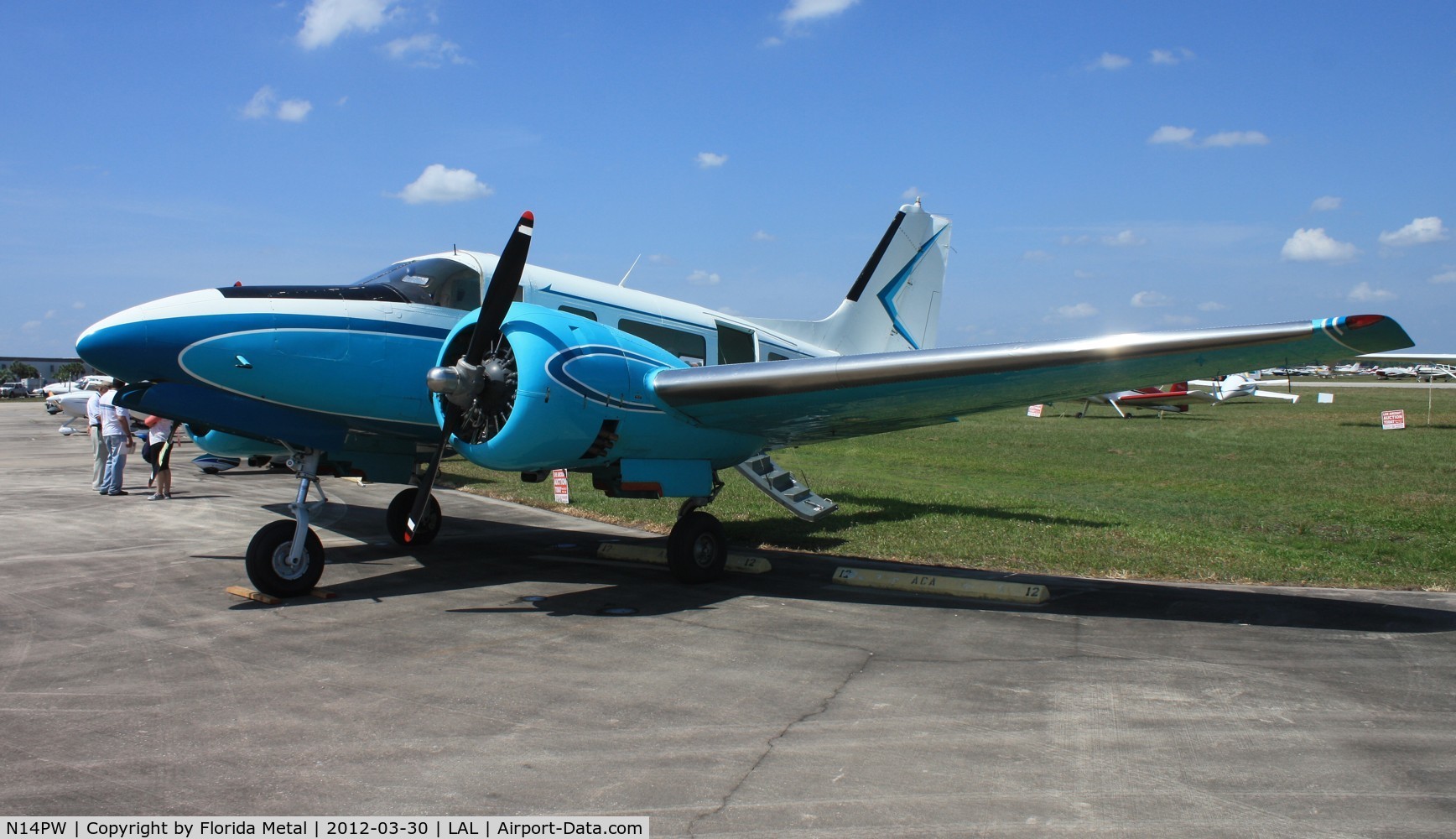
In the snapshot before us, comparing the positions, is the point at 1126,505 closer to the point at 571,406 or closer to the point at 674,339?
the point at 674,339

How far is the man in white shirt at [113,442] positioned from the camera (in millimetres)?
16938

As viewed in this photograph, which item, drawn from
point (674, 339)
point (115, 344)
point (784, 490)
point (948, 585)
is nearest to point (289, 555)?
point (115, 344)

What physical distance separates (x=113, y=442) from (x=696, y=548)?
12985 millimetres

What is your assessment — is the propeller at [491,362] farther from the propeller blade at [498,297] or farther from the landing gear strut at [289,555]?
the landing gear strut at [289,555]

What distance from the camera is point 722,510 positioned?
16.1 metres

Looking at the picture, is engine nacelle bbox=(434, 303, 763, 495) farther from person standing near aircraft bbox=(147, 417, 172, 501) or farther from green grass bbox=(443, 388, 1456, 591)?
person standing near aircraft bbox=(147, 417, 172, 501)

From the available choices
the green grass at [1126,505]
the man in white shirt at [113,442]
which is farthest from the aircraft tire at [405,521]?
the man in white shirt at [113,442]

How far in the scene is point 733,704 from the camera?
5.87m

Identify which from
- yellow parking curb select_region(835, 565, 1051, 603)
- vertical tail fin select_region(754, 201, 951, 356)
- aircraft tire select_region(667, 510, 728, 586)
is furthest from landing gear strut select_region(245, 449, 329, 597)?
vertical tail fin select_region(754, 201, 951, 356)

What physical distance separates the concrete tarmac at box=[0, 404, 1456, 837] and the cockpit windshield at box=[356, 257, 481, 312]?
297cm

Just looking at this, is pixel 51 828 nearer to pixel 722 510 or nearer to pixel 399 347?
pixel 399 347

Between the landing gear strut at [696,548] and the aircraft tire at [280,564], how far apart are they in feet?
11.4

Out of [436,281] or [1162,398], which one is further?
[1162,398]

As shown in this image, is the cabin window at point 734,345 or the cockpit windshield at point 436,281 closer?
the cockpit windshield at point 436,281
